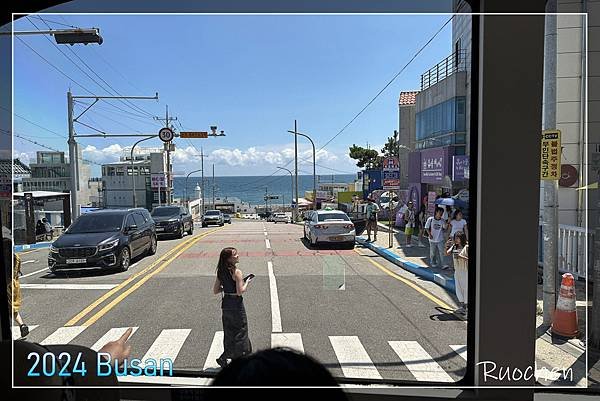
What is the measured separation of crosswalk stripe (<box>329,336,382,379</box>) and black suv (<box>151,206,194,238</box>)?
1.72 m

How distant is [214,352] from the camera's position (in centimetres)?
325

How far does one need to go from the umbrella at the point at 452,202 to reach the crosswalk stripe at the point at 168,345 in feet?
7.41

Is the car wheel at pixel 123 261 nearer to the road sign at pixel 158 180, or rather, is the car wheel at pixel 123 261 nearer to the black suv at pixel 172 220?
the black suv at pixel 172 220

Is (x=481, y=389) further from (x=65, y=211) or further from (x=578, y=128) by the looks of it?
(x=65, y=211)

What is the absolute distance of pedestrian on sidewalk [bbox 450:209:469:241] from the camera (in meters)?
3.08

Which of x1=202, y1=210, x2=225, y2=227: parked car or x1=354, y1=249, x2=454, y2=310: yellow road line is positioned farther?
x1=202, y1=210, x2=225, y2=227: parked car

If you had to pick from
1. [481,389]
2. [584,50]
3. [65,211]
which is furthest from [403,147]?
[65,211]

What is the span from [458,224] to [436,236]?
0.41 meters

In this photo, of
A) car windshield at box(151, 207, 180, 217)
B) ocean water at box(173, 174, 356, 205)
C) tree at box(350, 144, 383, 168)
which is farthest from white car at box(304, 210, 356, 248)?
car windshield at box(151, 207, 180, 217)

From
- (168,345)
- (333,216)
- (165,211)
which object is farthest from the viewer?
(165,211)

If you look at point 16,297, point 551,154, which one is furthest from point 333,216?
point 16,297

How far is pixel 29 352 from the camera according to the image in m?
2.28

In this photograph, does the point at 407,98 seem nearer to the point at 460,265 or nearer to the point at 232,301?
the point at 460,265

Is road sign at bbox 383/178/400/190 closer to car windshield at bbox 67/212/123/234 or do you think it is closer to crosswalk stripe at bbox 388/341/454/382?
crosswalk stripe at bbox 388/341/454/382
